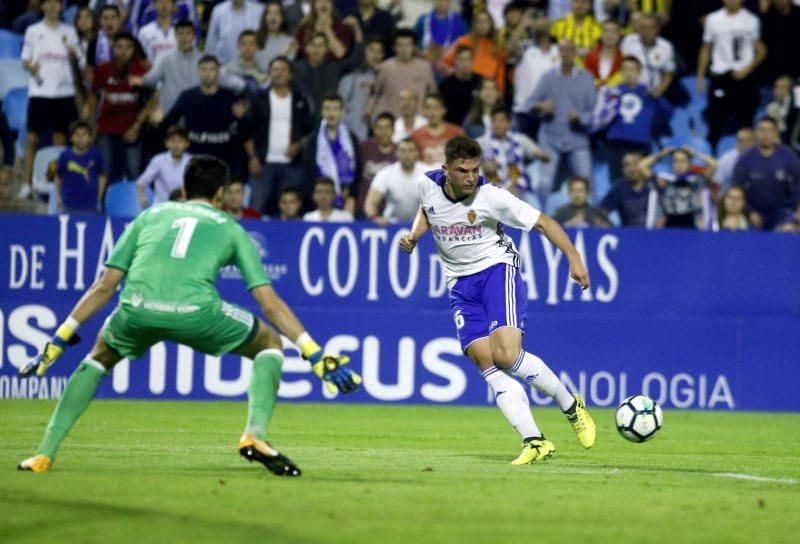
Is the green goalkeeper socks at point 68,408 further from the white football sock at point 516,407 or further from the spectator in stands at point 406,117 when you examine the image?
the spectator in stands at point 406,117

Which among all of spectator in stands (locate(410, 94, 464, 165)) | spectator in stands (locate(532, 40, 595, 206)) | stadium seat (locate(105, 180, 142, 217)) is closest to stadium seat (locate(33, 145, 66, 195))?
stadium seat (locate(105, 180, 142, 217))

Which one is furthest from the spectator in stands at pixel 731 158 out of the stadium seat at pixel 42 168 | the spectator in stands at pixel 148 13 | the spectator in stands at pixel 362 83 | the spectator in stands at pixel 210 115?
the stadium seat at pixel 42 168

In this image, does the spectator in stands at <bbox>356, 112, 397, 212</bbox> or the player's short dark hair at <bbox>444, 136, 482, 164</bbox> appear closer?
the player's short dark hair at <bbox>444, 136, 482, 164</bbox>

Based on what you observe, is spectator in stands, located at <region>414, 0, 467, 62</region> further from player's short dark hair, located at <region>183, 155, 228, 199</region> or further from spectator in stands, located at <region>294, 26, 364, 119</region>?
player's short dark hair, located at <region>183, 155, 228, 199</region>

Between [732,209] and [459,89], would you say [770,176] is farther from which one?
[459,89]

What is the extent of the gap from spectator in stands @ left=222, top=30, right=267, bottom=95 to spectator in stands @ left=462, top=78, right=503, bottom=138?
2.78 m

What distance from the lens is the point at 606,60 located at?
20047 mm

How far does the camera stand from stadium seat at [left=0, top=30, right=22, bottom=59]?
20.4 meters

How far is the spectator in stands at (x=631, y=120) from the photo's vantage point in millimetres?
19453

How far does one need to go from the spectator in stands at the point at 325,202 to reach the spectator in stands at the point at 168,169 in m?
1.66

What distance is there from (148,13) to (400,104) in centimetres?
405

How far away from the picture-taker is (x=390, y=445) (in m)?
11.9

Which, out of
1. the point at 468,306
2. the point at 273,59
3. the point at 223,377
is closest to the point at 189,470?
the point at 468,306

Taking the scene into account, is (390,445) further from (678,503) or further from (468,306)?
(678,503)
